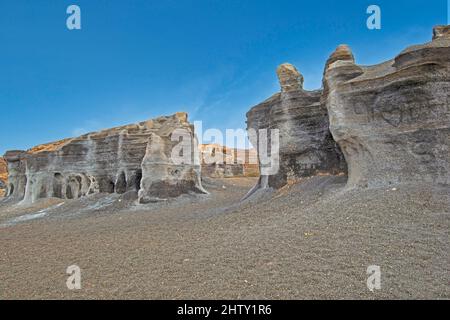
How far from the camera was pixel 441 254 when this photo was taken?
17.6 ft

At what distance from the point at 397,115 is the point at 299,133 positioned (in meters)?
5.63

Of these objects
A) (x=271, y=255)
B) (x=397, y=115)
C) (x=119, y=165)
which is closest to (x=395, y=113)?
(x=397, y=115)

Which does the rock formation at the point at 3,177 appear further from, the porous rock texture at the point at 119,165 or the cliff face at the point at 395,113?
the cliff face at the point at 395,113

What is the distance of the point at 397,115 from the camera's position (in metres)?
9.54

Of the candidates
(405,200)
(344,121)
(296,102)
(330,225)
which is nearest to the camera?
(330,225)

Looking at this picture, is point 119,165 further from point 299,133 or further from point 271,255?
point 271,255

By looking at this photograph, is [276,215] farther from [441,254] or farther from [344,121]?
[441,254]

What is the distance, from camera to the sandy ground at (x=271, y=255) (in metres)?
4.79

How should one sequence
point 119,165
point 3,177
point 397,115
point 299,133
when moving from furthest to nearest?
point 3,177 < point 119,165 < point 299,133 < point 397,115

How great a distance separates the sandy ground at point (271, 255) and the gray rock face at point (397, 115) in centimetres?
82

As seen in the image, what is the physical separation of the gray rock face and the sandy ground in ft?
2.69
